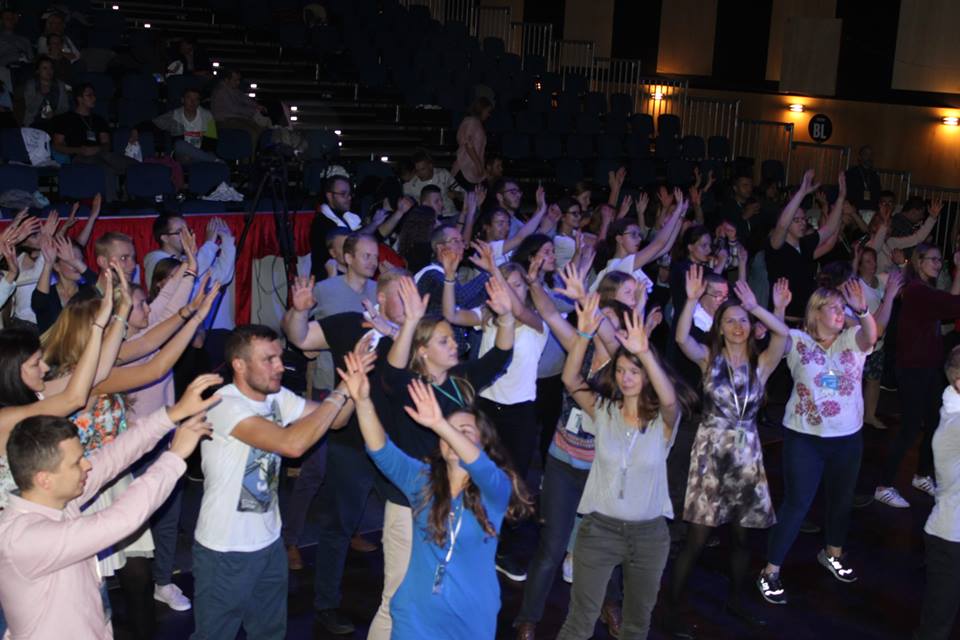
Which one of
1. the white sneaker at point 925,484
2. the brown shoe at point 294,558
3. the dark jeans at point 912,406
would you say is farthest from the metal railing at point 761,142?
the brown shoe at point 294,558

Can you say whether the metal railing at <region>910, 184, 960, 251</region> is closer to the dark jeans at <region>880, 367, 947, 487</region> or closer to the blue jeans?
the dark jeans at <region>880, 367, 947, 487</region>

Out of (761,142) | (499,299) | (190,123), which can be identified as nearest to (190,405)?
(499,299)

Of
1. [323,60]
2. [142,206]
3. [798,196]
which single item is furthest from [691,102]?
[142,206]

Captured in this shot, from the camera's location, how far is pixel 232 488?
402cm

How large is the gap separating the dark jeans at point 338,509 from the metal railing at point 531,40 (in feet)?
41.4

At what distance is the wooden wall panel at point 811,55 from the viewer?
1577 cm

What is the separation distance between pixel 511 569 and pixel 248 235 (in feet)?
13.9

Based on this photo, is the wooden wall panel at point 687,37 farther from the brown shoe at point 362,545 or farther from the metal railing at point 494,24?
the brown shoe at point 362,545

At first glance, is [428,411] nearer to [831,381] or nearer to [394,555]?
[394,555]

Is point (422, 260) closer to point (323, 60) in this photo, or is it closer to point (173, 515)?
point (173, 515)

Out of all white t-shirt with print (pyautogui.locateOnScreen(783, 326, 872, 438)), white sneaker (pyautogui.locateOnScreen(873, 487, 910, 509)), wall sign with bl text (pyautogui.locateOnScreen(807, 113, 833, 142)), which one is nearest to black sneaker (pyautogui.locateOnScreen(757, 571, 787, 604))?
white t-shirt with print (pyautogui.locateOnScreen(783, 326, 872, 438))

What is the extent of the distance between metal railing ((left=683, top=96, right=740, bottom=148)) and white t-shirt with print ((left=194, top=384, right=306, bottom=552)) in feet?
43.1

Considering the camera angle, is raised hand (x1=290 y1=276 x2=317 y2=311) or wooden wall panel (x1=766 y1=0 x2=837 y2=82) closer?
raised hand (x1=290 y1=276 x2=317 y2=311)

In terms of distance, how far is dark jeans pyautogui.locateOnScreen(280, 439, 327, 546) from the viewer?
563 centimetres
